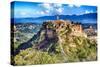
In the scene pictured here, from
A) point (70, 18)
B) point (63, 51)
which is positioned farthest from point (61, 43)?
point (70, 18)

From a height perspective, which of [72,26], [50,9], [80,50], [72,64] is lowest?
[72,64]

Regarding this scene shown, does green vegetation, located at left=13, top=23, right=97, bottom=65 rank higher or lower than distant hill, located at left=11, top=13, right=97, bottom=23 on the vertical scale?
lower

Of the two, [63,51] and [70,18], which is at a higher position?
[70,18]

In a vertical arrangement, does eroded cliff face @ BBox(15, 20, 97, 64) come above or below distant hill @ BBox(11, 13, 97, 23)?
below

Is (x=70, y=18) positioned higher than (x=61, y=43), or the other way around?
(x=70, y=18)

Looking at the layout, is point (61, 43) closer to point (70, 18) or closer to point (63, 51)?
point (63, 51)

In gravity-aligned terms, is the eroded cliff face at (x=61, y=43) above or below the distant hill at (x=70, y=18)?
below
